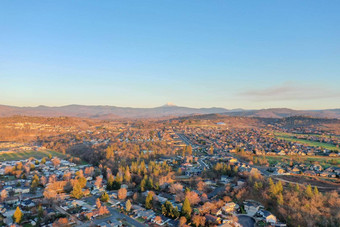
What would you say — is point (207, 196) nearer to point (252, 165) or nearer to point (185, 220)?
point (185, 220)

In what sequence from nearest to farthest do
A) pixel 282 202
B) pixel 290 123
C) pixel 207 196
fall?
1. pixel 282 202
2. pixel 207 196
3. pixel 290 123

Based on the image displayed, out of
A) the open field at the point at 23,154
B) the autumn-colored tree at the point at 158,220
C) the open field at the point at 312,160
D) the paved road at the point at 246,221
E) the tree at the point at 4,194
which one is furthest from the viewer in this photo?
the open field at the point at 23,154

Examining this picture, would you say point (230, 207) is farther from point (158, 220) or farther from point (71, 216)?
point (71, 216)

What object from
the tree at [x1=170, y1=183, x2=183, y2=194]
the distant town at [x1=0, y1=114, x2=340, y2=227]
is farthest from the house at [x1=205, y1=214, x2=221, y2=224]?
the tree at [x1=170, y1=183, x2=183, y2=194]

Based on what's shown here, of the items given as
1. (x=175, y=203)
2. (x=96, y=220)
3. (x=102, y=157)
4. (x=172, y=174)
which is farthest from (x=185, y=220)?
(x=102, y=157)

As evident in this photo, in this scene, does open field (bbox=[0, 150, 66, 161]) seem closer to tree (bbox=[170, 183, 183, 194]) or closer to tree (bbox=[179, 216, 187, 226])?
tree (bbox=[170, 183, 183, 194])

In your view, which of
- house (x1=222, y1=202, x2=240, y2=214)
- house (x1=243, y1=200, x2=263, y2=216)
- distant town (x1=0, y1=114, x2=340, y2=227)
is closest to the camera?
distant town (x1=0, y1=114, x2=340, y2=227)

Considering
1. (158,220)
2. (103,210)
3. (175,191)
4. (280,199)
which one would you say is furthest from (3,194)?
(280,199)

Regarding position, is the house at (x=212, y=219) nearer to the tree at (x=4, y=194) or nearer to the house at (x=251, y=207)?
the house at (x=251, y=207)

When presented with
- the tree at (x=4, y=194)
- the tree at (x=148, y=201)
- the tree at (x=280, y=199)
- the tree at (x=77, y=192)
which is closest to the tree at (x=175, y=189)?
the tree at (x=148, y=201)
